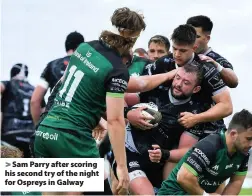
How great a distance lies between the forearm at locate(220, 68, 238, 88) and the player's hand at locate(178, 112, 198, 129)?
0.69 metres

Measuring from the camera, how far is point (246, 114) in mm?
7273

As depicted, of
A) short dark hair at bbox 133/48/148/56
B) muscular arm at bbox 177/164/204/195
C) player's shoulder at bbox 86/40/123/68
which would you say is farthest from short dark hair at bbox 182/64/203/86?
short dark hair at bbox 133/48/148/56

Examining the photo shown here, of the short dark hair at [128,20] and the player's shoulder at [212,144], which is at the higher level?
the short dark hair at [128,20]

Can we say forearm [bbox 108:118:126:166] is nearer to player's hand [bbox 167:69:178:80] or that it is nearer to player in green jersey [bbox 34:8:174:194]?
player in green jersey [bbox 34:8:174:194]

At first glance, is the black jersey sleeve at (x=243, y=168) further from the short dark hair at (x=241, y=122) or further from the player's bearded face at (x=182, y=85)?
the player's bearded face at (x=182, y=85)

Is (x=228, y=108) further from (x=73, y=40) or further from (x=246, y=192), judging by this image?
(x=246, y=192)

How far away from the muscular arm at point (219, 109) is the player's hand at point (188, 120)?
0.15 feet

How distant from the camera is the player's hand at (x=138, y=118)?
7.80 meters

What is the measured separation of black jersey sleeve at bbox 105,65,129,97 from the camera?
242 inches

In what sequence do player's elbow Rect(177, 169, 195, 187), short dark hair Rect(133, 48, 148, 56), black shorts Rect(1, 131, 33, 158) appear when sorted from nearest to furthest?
player's elbow Rect(177, 169, 195, 187) < black shorts Rect(1, 131, 33, 158) < short dark hair Rect(133, 48, 148, 56)

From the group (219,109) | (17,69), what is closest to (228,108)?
(219,109)

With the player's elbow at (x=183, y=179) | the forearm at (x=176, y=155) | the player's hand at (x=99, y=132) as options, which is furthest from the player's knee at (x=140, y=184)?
the player's elbow at (x=183, y=179)

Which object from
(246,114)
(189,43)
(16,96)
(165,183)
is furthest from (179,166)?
(16,96)

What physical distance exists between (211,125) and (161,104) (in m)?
0.68
